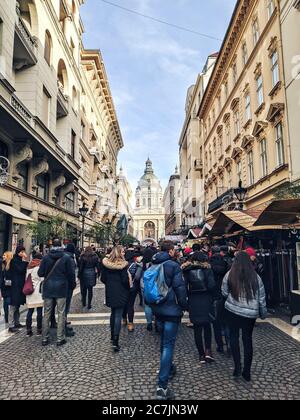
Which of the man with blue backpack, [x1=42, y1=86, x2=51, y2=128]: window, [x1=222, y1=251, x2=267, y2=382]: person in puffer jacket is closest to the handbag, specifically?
the man with blue backpack

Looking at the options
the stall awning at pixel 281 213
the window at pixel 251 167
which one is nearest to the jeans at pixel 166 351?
the stall awning at pixel 281 213

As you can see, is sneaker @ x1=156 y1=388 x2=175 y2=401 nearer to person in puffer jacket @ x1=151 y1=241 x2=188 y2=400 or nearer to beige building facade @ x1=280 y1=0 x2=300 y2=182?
person in puffer jacket @ x1=151 y1=241 x2=188 y2=400

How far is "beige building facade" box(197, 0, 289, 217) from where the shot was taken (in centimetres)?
1602

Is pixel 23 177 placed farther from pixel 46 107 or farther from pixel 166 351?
pixel 166 351

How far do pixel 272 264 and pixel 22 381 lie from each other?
7.84m

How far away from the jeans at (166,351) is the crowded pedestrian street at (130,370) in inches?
10.1

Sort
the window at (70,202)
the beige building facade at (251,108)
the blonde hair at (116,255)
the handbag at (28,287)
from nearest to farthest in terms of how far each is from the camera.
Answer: the blonde hair at (116,255), the handbag at (28,287), the beige building facade at (251,108), the window at (70,202)

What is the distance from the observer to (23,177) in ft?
55.8

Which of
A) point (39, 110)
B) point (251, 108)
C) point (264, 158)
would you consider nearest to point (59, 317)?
point (39, 110)

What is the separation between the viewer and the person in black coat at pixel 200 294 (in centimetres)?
491

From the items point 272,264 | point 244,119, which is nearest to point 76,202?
point 244,119

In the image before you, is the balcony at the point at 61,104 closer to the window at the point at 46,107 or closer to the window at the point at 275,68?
the window at the point at 46,107

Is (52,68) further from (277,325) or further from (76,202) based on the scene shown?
(277,325)

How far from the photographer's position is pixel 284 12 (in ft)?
50.2
